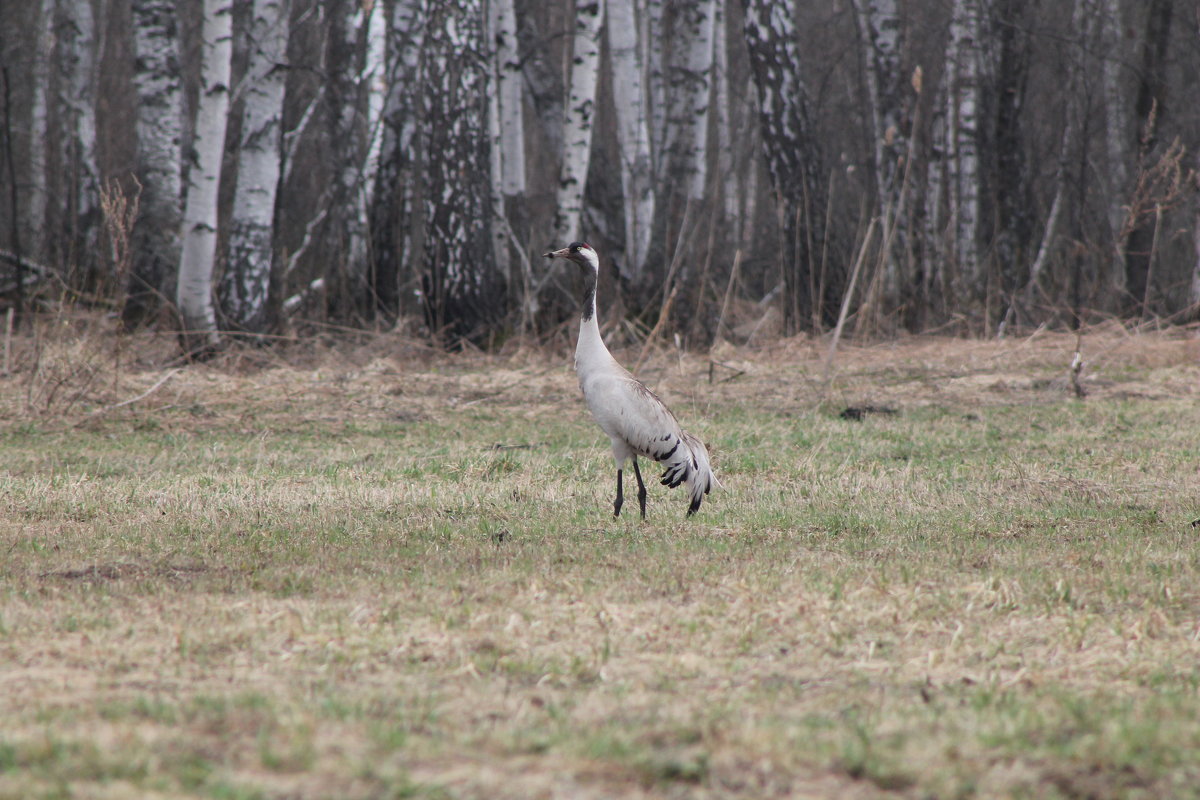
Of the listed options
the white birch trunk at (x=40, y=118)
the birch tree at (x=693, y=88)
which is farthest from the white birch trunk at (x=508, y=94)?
the white birch trunk at (x=40, y=118)

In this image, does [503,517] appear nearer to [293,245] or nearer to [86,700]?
[86,700]

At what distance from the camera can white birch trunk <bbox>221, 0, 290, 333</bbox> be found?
1218cm

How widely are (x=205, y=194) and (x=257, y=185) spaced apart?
884 millimetres

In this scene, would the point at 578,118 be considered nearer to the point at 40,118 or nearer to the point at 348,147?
the point at 348,147

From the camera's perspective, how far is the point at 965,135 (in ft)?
55.2

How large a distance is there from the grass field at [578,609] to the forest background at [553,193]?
198 cm

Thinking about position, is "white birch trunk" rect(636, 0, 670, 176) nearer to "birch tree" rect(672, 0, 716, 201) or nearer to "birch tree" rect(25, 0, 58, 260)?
"birch tree" rect(672, 0, 716, 201)

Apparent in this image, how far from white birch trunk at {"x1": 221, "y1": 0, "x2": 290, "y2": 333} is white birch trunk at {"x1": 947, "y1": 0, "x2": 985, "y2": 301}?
8.37 meters

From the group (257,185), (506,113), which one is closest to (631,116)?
(506,113)

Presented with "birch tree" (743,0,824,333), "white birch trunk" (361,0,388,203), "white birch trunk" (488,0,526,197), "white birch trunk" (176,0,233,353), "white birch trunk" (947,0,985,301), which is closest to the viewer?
"white birch trunk" (176,0,233,353)

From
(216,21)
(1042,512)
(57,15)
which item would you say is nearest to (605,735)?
(1042,512)

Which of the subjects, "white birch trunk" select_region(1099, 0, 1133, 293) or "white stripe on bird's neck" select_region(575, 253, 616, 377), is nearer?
"white stripe on bird's neck" select_region(575, 253, 616, 377)

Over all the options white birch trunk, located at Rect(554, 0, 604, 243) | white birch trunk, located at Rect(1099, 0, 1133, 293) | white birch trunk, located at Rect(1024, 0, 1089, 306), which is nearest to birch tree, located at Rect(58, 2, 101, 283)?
white birch trunk, located at Rect(554, 0, 604, 243)

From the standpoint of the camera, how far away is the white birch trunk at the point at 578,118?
13836 mm
